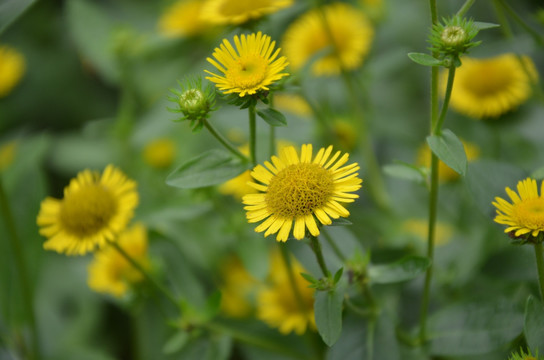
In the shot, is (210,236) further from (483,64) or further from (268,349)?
(483,64)

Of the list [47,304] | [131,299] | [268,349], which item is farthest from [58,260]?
[268,349]

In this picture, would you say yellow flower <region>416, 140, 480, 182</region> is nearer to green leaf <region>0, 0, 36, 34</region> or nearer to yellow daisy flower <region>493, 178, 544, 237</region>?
yellow daisy flower <region>493, 178, 544, 237</region>

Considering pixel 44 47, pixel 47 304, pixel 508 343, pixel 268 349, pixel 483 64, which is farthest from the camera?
pixel 44 47

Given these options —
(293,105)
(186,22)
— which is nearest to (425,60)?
(293,105)

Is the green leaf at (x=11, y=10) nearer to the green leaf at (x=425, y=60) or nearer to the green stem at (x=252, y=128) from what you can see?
the green stem at (x=252, y=128)

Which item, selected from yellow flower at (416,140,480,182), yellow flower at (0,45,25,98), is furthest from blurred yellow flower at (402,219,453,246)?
yellow flower at (0,45,25,98)

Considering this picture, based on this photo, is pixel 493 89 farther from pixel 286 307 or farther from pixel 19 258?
pixel 19 258

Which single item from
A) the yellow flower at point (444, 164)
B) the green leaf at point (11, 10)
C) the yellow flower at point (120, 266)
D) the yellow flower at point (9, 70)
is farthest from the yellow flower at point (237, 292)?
the yellow flower at point (9, 70)
